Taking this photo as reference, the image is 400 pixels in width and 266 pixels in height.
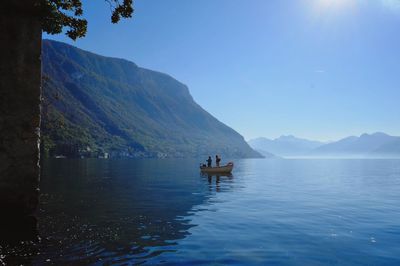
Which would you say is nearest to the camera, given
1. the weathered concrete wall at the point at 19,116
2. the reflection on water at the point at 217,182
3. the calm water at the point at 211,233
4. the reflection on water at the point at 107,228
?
the weathered concrete wall at the point at 19,116

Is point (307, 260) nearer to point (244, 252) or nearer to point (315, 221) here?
point (244, 252)

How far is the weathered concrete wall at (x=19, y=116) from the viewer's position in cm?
1215

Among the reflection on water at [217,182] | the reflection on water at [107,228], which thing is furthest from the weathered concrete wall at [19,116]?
the reflection on water at [217,182]

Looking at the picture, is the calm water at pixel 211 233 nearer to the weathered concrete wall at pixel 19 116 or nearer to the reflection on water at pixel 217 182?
the weathered concrete wall at pixel 19 116

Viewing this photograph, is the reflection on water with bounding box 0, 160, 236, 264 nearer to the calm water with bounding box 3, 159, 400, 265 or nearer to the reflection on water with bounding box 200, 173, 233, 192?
the calm water with bounding box 3, 159, 400, 265

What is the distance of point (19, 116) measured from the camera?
1238cm

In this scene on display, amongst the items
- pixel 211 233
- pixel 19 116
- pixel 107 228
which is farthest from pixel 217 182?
pixel 19 116

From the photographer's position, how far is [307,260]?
41.8ft

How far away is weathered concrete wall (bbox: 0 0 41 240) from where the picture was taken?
12.1m

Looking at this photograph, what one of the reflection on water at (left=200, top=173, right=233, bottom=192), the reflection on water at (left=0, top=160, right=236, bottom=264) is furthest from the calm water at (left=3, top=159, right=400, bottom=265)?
the reflection on water at (left=200, top=173, right=233, bottom=192)

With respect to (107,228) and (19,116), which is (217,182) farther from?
(19,116)

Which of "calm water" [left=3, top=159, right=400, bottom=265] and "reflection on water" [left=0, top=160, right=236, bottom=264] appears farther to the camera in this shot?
"calm water" [left=3, top=159, right=400, bottom=265]

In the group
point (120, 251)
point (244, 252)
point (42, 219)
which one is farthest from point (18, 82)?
point (244, 252)

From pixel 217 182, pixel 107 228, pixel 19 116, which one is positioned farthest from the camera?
pixel 217 182
